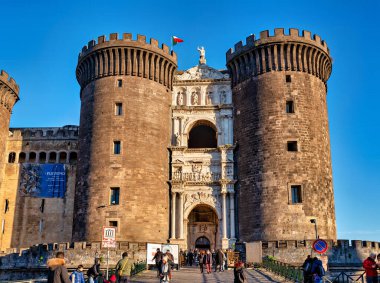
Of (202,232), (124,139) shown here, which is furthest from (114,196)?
(202,232)

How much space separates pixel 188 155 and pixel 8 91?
58.4 feet

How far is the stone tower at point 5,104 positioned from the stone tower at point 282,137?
20.0 meters

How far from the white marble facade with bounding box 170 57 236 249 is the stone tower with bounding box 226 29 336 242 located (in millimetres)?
1075

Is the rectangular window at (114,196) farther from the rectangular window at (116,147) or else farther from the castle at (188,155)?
the rectangular window at (116,147)

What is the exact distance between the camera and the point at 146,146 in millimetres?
36750

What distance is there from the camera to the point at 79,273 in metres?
15.1

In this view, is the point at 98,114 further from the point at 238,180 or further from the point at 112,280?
the point at 112,280

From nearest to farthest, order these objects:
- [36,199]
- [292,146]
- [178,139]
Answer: [292,146]
[178,139]
[36,199]

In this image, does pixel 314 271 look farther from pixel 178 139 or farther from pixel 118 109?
pixel 118 109

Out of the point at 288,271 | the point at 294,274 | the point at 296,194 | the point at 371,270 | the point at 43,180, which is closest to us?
the point at 371,270

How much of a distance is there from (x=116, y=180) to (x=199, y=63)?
44.7ft

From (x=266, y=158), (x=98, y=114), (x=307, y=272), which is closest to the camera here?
(x=307, y=272)

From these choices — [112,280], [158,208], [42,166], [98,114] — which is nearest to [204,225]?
[158,208]

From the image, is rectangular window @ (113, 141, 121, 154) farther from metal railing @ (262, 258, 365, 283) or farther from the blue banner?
metal railing @ (262, 258, 365, 283)
